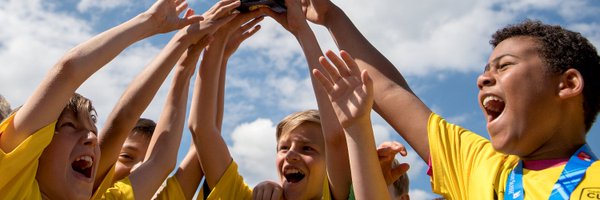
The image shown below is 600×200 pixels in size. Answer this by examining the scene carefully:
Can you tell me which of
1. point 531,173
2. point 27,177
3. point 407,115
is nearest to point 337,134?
point 407,115

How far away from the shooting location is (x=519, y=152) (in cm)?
291

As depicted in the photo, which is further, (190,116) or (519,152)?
(190,116)

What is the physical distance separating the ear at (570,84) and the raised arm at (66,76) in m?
2.57

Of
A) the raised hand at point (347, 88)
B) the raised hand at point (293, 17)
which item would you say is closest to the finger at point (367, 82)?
the raised hand at point (347, 88)

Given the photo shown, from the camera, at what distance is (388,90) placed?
340 centimetres

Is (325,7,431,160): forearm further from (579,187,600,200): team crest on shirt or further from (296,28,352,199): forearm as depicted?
(579,187,600,200): team crest on shirt

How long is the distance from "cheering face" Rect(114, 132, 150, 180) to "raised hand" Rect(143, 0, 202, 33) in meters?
1.28

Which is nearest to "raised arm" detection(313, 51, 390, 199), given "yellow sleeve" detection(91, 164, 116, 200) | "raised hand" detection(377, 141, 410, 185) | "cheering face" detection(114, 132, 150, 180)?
"raised hand" detection(377, 141, 410, 185)

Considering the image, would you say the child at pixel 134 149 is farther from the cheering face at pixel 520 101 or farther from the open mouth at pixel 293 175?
the cheering face at pixel 520 101

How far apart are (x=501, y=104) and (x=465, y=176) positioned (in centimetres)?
38

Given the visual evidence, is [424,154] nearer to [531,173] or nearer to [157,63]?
[531,173]

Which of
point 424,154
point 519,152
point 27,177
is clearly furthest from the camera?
point 27,177

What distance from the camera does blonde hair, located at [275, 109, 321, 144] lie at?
4879 mm

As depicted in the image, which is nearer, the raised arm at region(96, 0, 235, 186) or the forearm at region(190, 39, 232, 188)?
the raised arm at region(96, 0, 235, 186)
